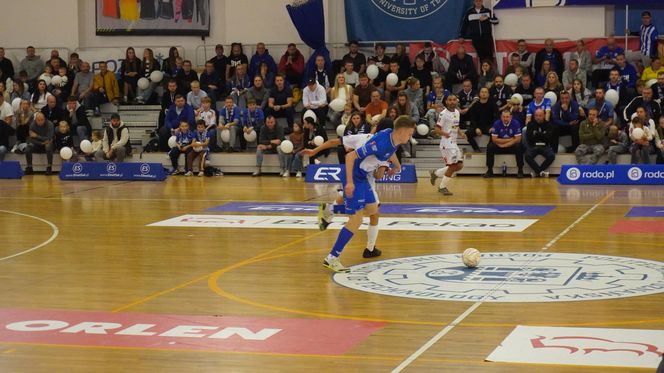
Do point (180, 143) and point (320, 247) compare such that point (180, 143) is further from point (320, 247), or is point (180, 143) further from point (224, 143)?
point (320, 247)

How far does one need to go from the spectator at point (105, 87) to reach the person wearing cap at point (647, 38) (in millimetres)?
15405

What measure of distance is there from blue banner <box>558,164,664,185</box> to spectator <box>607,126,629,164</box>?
1173 millimetres

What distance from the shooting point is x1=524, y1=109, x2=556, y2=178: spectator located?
2641 centimetres

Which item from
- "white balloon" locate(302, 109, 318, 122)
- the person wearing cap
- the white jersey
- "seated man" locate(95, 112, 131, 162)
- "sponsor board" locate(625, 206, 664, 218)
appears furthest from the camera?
"seated man" locate(95, 112, 131, 162)

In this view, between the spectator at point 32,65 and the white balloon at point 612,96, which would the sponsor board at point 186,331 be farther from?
the spectator at point 32,65

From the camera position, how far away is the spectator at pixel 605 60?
93.2ft

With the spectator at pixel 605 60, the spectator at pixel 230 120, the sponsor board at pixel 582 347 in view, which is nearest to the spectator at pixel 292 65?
the spectator at pixel 230 120

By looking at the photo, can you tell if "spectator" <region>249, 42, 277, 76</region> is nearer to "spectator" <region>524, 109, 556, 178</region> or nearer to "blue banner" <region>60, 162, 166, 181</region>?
"blue banner" <region>60, 162, 166, 181</region>

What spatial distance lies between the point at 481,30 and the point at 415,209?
1140 centimetres

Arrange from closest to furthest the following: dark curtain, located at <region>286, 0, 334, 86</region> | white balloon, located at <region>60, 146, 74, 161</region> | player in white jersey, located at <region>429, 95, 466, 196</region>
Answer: player in white jersey, located at <region>429, 95, 466, 196</region>
white balloon, located at <region>60, 146, 74, 161</region>
dark curtain, located at <region>286, 0, 334, 86</region>

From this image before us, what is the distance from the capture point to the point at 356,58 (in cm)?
3025

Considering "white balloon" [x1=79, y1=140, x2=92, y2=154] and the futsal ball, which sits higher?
"white balloon" [x1=79, y1=140, x2=92, y2=154]

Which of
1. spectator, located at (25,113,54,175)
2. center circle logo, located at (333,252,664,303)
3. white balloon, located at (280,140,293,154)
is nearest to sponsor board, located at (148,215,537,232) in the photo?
center circle logo, located at (333,252,664,303)

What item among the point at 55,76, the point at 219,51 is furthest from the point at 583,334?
the point at 55,76
